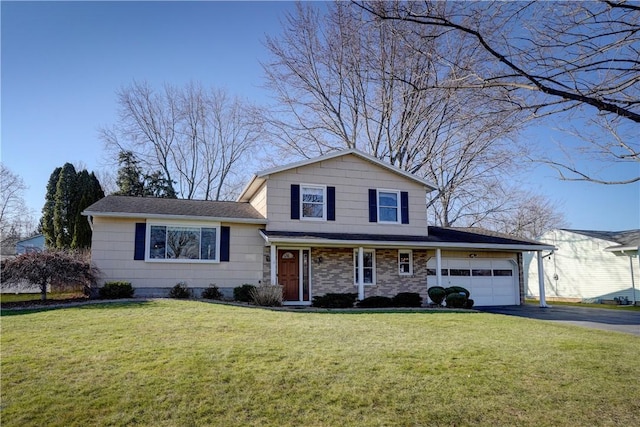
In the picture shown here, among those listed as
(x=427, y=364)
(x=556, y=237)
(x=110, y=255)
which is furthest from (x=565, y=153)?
(x=556, y=237)

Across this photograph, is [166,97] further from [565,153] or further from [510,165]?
[565,153]

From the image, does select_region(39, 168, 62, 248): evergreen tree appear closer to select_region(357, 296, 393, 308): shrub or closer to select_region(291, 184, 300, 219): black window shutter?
select_region(291, 184, 300, 219): black window shutter

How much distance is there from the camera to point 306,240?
15.6 m

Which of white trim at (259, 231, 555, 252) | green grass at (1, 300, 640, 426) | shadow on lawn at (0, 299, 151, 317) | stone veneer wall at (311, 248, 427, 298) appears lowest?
green grass at (1, 300, 640, 426)

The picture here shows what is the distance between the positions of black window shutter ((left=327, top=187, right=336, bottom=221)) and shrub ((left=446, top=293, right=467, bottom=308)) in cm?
539

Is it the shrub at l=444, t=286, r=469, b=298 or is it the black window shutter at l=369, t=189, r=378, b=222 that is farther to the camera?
the black window shutter at l=369, t=189, r=378, b=222

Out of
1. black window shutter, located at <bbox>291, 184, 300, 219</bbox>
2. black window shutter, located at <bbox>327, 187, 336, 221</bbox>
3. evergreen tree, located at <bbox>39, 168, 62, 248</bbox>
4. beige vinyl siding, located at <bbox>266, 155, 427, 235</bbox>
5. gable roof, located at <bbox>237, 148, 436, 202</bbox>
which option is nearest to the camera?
gable roof, located at <bbox>237, 148, 436, 202</bbox>

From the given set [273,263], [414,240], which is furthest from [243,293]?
[414,240]

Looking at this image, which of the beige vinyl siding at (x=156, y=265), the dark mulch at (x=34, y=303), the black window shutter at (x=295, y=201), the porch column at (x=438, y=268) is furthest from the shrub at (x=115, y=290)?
the porch column at (x=438, y=268)

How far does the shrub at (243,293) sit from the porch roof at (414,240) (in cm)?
184

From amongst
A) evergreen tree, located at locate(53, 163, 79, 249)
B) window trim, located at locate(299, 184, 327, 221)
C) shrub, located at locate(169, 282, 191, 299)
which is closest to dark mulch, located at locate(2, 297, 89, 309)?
shrub, located at locate(169, 282, 191, 299)

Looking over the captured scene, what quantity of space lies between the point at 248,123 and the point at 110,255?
15.7 m

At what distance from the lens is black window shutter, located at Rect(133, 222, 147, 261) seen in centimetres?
1530

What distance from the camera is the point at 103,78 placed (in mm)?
→ 12984
